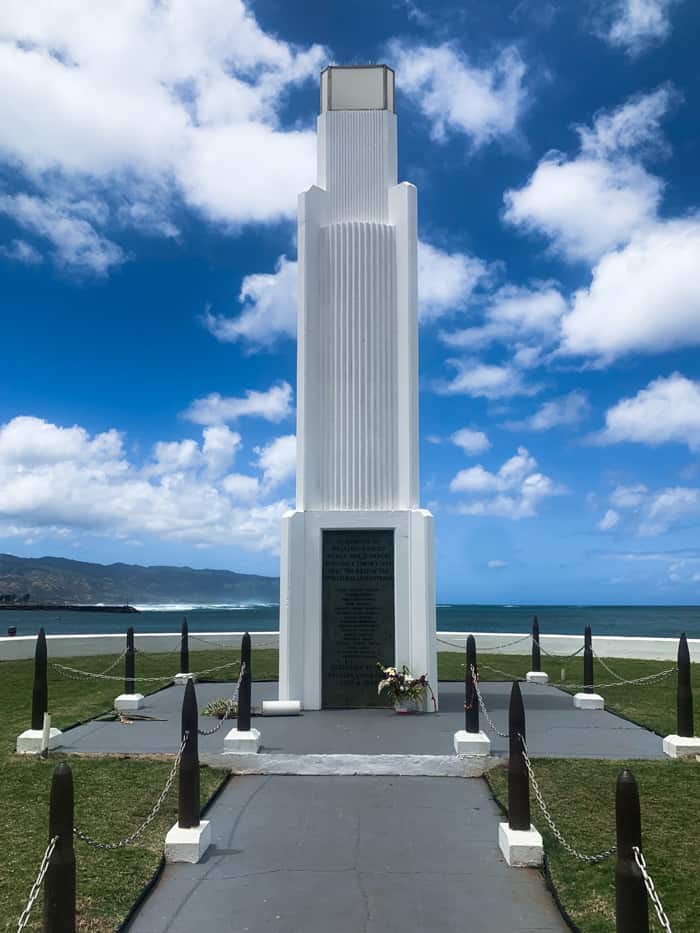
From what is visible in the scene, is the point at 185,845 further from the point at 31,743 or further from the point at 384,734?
the point at 384,734

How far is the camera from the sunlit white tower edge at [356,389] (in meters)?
12.7

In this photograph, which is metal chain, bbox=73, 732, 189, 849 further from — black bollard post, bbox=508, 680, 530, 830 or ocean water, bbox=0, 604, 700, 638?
ocean water, bbox=0, 604, 700, 638

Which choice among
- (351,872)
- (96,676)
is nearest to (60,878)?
(351,872)

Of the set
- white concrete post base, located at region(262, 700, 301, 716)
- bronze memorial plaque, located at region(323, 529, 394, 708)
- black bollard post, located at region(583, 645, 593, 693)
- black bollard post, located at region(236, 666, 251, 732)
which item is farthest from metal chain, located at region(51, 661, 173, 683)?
black bollard post, located at region(583, 645, 593, 693)

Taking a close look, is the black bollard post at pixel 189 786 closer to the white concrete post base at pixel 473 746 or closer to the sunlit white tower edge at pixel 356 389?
the white concrete post base at pixel 473 746

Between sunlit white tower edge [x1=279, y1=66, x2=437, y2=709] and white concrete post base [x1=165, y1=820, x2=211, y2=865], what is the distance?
5849 millimetres

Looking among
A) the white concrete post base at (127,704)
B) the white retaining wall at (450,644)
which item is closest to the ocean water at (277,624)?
the white retaining wall at (450,644)

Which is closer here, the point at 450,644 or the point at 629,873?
the point at 629,873

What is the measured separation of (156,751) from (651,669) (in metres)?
13.4

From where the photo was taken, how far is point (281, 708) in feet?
40.0

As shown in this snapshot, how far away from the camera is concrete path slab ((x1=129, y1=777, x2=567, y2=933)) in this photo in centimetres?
561

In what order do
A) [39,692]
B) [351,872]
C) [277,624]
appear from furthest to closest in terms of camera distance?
[277,624] < [39,692] < [351,872]

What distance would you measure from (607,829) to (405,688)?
5235mm

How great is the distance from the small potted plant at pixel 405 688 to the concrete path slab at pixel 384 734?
25 centimetres
